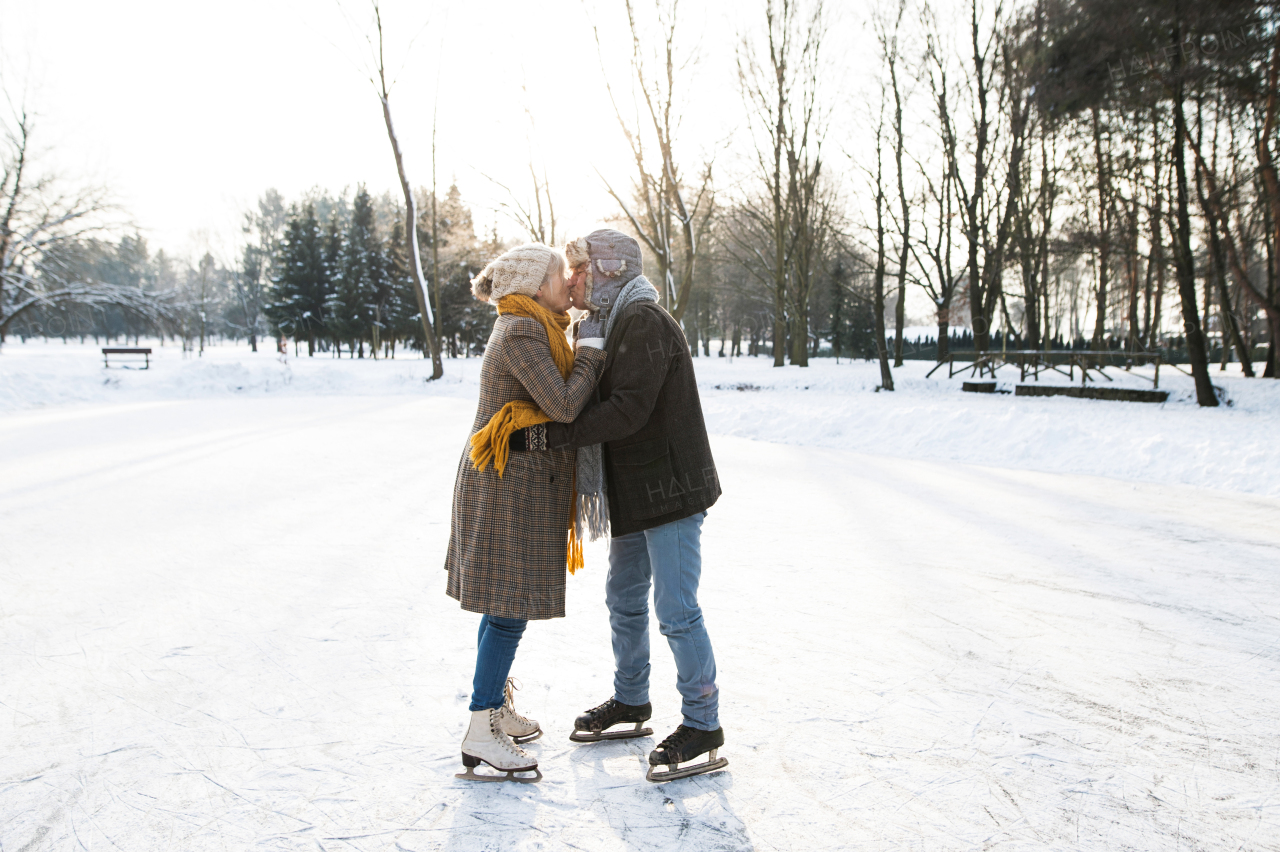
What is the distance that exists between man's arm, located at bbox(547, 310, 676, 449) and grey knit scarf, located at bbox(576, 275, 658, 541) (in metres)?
0.12

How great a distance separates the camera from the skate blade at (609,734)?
258cm

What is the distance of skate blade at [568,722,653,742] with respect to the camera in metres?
2.58

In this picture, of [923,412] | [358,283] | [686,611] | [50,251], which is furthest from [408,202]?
[358,283]

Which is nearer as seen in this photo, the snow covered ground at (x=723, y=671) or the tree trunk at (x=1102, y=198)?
the snow covered ground at (x=723, y=671)

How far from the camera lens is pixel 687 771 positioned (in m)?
2.35

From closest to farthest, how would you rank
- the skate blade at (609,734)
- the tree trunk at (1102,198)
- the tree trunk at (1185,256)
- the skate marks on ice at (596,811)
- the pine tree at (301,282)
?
the skate marks on ice at (596,811) → the skate blade at (609,734) → the tree trunk at (1185,256) → the tree trunk at (1102,198) → the pine tree at (301,282)

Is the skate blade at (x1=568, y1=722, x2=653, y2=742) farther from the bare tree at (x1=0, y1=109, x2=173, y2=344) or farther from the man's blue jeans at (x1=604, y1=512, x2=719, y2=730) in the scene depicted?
the bare tree at (x1=0, y1=109, x2=173, y2=344)

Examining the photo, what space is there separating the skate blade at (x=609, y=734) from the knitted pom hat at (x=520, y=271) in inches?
61.1

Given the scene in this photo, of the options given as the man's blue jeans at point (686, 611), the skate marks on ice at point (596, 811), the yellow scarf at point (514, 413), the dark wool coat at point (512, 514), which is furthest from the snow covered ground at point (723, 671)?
the yellow scarf at point (514, 413)

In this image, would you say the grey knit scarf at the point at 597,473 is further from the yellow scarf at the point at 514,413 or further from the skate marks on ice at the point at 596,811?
the skate marks on ice at the point at 596,811

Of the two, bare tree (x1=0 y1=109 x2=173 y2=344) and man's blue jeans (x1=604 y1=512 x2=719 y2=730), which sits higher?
bare tree (x1=0 y1=109 x2=173 y2=344)

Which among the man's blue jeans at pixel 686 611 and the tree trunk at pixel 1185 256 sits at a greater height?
the tree trunk at pixel 1185 256

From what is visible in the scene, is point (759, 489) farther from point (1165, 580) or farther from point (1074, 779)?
point (1074, 779)

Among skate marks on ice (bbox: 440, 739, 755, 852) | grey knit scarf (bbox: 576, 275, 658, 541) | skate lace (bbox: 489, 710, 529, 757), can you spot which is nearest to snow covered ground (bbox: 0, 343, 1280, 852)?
skate marks on ice (bbox: 440, 739, 755, 852)
